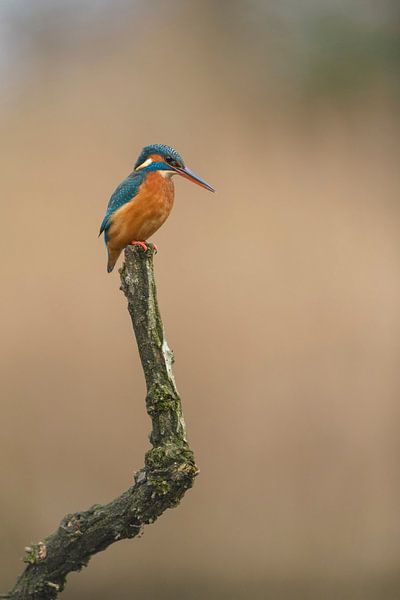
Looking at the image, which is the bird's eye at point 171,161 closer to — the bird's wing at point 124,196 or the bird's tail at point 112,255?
the bird's wing at point 124,196

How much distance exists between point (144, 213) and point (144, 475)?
0.65 meters

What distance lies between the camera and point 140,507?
4.91ft

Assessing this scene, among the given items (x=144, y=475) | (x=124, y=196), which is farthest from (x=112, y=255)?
(x=144, y=475)

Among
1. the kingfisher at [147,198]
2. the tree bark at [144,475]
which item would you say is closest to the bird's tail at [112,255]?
the kingfisher at [147,198]

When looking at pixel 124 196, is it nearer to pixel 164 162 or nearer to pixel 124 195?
pixel 124 195

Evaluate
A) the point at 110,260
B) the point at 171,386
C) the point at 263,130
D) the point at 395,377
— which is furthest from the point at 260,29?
the point at 171,386

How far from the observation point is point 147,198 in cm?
192

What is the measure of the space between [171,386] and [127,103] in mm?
2829

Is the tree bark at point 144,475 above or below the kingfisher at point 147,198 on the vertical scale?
below

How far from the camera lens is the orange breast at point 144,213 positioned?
1.91 meters

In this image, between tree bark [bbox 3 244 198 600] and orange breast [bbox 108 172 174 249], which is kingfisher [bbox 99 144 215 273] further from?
tree bark [bbox 3 244 198 600]

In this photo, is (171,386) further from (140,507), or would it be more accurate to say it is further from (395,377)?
(395,377)

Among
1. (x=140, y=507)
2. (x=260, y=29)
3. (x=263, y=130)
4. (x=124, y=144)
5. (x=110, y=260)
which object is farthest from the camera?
(x=260, y=29)

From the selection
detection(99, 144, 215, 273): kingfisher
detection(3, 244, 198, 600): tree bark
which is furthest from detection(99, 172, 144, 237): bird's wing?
detection(3, 244, 198, 600): tree bark
